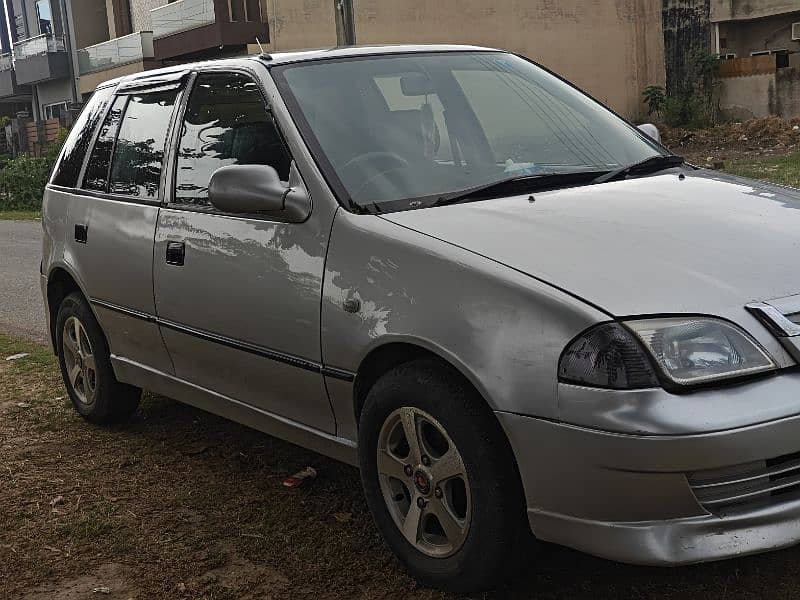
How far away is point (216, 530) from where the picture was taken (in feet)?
13.8

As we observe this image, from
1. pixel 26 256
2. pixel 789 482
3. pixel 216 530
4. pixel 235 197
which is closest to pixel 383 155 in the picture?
pixel 235 197

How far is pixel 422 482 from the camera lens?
137 inches

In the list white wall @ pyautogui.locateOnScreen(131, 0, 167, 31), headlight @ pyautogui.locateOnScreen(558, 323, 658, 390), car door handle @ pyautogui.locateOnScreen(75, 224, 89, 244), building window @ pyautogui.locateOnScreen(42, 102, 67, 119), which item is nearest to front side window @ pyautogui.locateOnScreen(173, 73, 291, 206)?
car door handle @ pyautogui.locateOnScreen(75, 224, 89, 244)

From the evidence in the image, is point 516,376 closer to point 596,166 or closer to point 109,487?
point 596,166

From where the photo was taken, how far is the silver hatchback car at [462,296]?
2928 millimetres

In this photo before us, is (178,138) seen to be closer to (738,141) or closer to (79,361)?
(79,361)

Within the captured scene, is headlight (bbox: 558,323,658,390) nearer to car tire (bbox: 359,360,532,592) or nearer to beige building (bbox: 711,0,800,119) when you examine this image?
car tire (bbox: 359,360,532,592)

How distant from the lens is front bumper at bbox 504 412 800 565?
2852 millimetres

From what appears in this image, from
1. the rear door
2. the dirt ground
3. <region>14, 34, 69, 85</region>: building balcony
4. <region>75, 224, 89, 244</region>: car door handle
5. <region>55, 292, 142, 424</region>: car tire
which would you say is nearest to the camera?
the dirt ground

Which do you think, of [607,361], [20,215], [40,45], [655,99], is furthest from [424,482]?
[40,45]

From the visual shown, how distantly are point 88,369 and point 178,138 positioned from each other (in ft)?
5.04

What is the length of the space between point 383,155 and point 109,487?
1.94 m

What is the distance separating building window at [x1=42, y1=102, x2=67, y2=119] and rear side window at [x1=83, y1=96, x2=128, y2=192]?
1326 inches

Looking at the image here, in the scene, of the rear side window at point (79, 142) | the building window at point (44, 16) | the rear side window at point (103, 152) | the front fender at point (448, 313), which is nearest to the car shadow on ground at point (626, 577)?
the front fender at point (448, 313)
